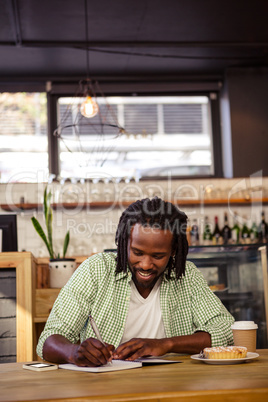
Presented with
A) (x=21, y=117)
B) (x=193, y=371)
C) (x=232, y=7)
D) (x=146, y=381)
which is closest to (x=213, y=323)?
(x=193, y=371)

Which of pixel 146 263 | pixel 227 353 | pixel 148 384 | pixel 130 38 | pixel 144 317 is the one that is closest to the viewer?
pixel 148 384

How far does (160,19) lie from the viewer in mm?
5133

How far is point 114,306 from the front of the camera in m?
2.09

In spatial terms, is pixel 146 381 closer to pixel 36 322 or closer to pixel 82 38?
pixel 36 322

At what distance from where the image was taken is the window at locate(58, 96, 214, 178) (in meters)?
6.22

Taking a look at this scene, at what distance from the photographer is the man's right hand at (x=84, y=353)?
158 cm

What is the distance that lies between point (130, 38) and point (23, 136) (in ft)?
5.29

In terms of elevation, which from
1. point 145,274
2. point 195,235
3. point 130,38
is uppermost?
point 130,38

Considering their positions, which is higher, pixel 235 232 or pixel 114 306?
pixel 235 232

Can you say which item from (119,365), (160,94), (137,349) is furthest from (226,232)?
(119,365)

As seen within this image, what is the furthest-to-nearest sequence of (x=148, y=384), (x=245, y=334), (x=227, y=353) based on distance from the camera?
1. (x=245, y=334)
2. (x=227, y=353)
3. (x=148, y=384)

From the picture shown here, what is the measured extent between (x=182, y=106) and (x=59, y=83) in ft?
4.51

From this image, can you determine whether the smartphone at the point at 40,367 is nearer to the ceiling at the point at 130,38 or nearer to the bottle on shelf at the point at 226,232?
the ceiling at the point at 130,38

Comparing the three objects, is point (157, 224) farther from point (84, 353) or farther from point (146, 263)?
point (84, 353)
